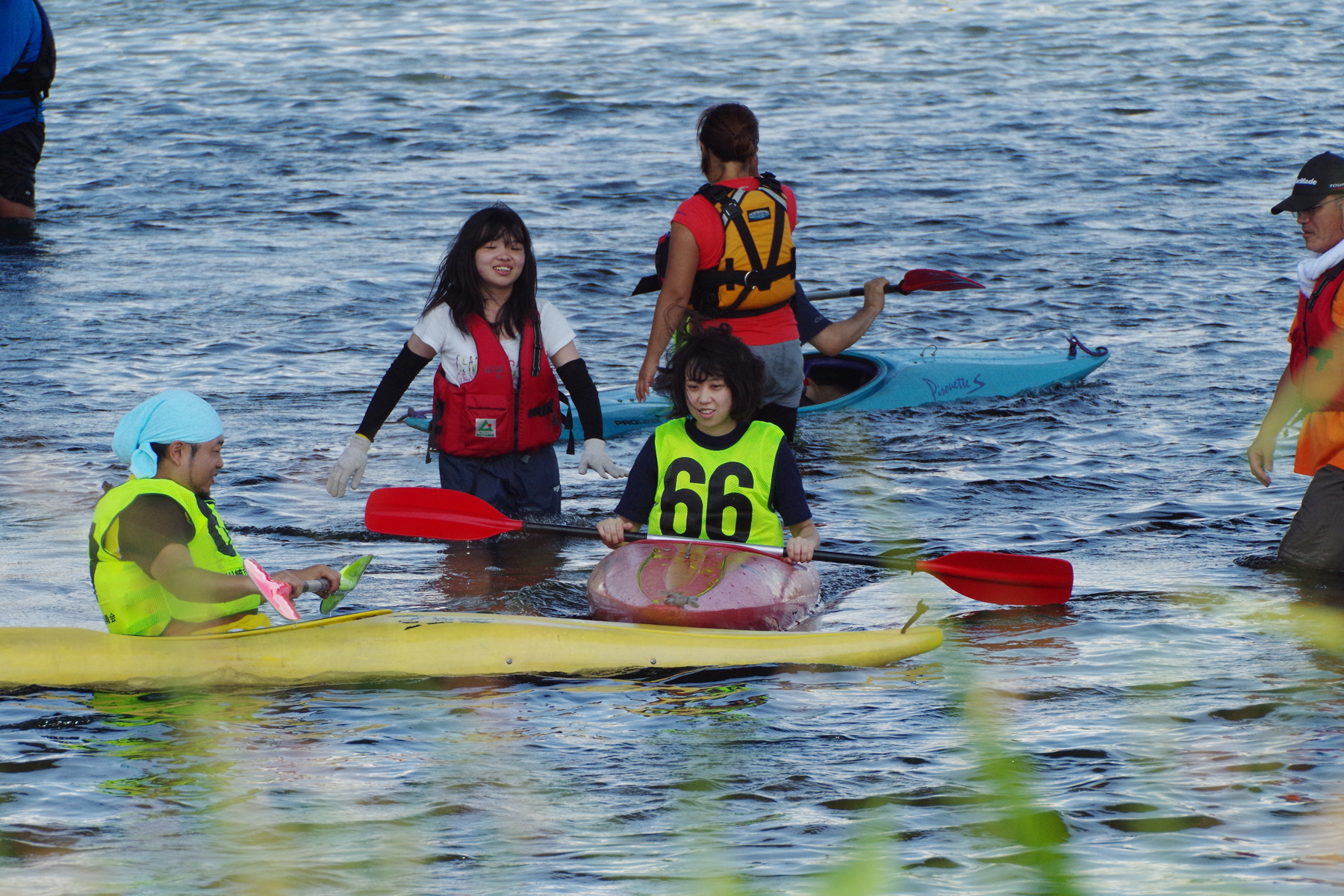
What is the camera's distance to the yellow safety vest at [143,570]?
4102 mm

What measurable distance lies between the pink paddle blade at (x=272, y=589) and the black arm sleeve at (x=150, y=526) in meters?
0.20

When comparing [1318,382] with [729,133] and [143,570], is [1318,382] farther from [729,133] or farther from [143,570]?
[143,570]

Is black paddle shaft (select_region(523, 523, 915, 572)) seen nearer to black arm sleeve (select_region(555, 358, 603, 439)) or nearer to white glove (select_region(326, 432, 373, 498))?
black arm sleeve (select_region(555, 358, 603, 439))

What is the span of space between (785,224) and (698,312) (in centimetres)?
44

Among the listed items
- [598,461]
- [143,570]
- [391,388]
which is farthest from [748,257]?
[143,570]

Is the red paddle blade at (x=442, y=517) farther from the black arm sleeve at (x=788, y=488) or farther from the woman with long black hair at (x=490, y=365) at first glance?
the black arm sleeve at (x=788, y=488)

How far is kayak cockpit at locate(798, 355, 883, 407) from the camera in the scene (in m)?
8.44

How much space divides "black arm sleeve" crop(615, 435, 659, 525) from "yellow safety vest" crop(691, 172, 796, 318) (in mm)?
924

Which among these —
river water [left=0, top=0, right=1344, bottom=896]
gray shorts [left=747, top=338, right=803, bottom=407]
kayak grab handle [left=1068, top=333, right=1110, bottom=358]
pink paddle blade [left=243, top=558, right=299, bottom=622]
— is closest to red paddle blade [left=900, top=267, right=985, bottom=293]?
river water [left=0, top=0, right=1344, bottom=896]

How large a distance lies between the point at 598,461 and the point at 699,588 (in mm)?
635

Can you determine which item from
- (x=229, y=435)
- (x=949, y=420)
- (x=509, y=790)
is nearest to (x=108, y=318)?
(x=229, y=435)

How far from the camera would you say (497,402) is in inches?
204

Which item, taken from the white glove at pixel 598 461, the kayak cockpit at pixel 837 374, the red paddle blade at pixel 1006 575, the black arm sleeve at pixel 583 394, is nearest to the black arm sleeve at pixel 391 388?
the black arm sleeve at pixel 583 394

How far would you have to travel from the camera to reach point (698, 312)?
18.9 feet
